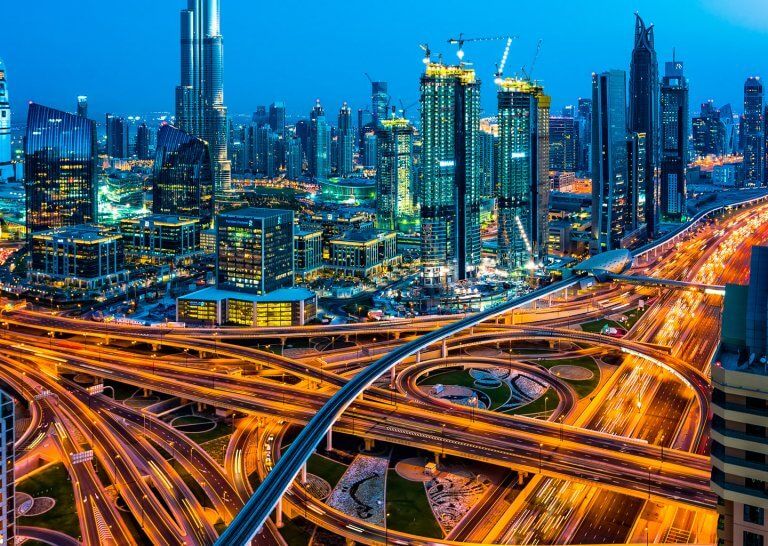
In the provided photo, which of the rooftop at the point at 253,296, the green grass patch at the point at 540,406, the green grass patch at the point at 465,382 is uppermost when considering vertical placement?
the rooftop at the point at 253,296

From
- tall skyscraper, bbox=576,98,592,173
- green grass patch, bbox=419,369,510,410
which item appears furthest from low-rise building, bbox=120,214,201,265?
tall skyscraper, bbox=576,98,592,173

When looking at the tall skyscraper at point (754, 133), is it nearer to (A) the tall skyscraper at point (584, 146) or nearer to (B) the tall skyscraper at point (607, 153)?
(A) the tall skyscraper at point (584, 146)

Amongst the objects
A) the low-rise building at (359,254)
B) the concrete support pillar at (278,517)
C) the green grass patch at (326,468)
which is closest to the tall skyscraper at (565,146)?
the low-rise building at (359,254)

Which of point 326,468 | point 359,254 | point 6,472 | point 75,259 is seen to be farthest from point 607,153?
point 6,472

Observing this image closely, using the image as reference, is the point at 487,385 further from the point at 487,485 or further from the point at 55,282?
the point at 55,282

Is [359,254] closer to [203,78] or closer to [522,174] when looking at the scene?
[522,174]

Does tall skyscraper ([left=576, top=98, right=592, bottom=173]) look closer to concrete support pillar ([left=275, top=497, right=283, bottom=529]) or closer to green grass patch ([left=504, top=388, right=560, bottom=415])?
green grass patch ([left=504, top=388, right=560, bottom=415])
